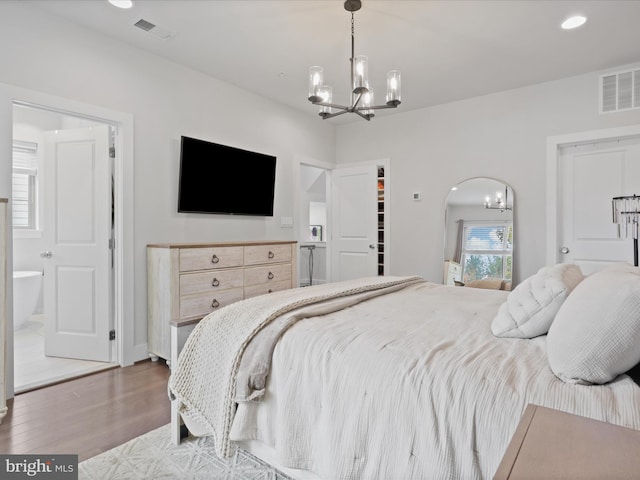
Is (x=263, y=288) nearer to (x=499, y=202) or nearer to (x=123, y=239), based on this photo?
(x=123, y=239)

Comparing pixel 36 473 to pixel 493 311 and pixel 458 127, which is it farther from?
pixel 458 127

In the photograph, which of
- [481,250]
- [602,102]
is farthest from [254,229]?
[602,102]

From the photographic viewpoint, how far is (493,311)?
1.93m

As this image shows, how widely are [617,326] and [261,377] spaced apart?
1.17 metres

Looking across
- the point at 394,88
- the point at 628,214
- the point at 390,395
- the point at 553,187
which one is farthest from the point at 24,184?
the point at 628,214

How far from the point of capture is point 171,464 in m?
1.72

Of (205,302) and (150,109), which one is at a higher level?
(150,109)

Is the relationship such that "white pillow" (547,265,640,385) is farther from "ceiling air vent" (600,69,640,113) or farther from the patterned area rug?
"ceiling air vent" (600,69,640,113)

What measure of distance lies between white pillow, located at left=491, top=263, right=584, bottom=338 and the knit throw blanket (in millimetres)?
891

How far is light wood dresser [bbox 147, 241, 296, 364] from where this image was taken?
2.93m

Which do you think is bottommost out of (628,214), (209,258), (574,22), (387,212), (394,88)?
(209,258)

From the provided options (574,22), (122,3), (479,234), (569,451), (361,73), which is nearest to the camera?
(569,451)

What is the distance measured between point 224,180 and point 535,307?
3163 mm

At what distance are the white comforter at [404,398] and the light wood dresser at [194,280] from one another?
5.01 ft
